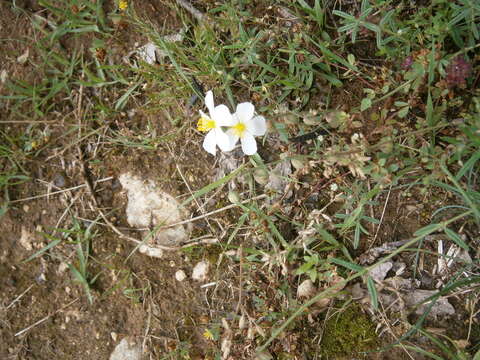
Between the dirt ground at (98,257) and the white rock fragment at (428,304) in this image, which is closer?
the white rock fragment at (428,304)

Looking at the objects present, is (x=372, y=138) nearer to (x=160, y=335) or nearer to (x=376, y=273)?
(x=376, y=273)

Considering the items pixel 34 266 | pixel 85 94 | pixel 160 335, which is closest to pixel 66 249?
pixel 34 266

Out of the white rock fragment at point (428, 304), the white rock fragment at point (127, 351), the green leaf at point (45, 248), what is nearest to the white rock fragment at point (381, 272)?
the white rock fragment at point (428, 304)

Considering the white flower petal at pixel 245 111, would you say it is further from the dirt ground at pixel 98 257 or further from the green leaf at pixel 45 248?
the green leaf at pixel 45 248

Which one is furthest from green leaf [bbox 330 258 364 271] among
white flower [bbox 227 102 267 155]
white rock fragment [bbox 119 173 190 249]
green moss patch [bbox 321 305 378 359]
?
white rock fragment [bbox 119 173 190 249]

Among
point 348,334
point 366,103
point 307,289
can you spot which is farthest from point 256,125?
point 348,334

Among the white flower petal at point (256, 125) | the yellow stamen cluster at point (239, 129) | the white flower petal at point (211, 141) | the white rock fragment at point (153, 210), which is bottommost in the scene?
the white rock fragment at point (153, 210)

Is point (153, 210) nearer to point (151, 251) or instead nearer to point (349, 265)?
point (151, 251)
